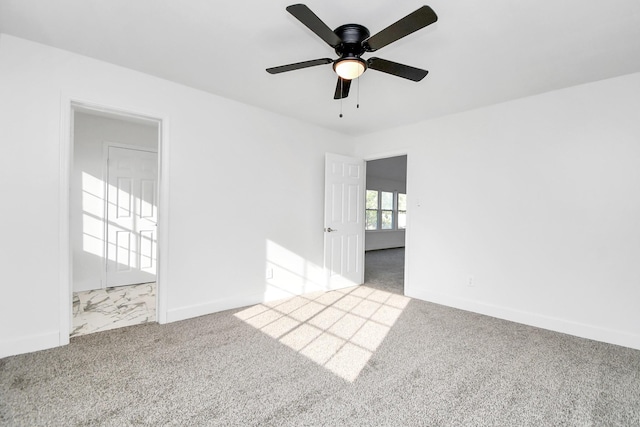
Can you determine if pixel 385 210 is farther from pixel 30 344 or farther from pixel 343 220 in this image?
pixel 30 344

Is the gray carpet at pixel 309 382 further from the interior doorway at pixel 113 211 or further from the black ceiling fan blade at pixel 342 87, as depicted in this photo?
the black ceiling fan blade at pixel 342 87

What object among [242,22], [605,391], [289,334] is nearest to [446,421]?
[605,391]

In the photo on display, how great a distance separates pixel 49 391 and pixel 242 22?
8.84 feet

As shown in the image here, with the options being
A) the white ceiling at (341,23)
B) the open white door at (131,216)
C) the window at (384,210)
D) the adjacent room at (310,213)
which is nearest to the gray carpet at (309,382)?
the adjacent room at (310,213)

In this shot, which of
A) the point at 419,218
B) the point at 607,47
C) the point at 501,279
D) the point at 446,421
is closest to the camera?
the point at 446,421

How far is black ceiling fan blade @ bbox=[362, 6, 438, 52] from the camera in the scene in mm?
1474

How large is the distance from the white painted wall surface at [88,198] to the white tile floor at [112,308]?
0.30 meters

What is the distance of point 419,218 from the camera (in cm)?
409

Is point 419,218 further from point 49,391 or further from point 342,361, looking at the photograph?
point 49,391

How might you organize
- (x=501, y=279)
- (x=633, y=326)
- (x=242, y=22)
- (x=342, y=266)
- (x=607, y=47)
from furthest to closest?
(x=342, y=266), (x=501, y=279), (x=633, y=326), (x=607, y=47), (x=242, y=22)

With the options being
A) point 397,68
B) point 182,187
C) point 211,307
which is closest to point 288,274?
point 211,307

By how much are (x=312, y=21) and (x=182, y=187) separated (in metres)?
2.21

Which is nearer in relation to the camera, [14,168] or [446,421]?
[446,421]

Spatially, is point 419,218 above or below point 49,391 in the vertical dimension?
above
